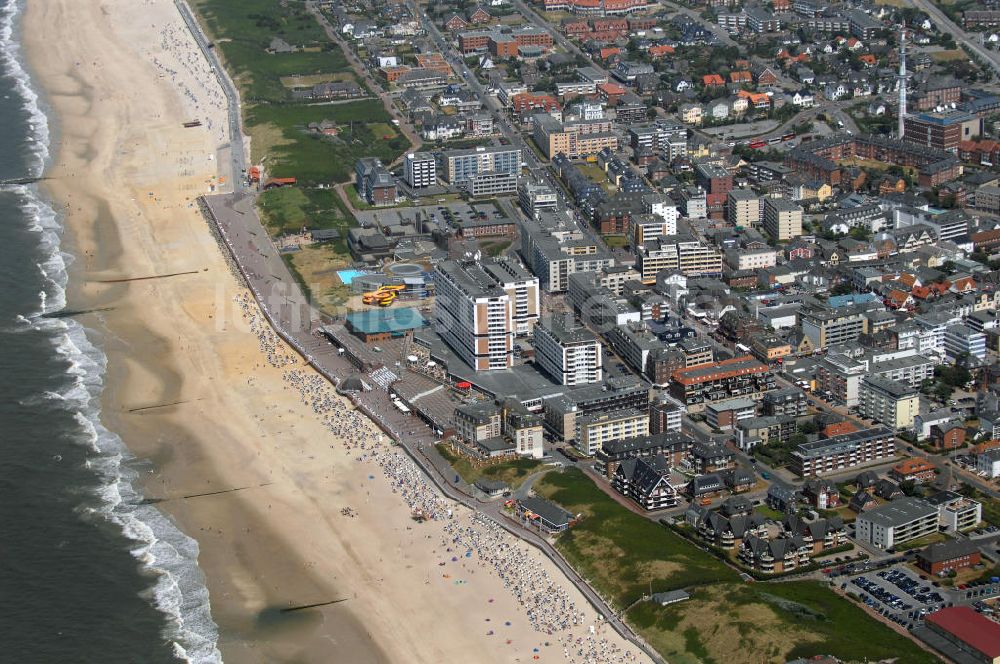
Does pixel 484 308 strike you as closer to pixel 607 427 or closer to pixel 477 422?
pixel 477 422

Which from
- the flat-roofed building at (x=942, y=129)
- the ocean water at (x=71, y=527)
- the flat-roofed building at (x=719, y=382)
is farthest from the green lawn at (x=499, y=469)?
the flat-roofed building at (x=942, y=129)

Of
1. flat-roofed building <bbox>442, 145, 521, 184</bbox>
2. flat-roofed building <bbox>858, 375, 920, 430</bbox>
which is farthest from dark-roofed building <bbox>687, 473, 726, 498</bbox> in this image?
flat-roofed building <bbox>442, 145, 521, 184</bbox>

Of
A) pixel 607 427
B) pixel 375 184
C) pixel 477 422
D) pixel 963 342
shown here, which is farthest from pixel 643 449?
pixel 375 184

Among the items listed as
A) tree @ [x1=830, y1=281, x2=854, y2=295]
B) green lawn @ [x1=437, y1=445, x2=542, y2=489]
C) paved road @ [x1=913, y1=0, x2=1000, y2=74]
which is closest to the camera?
green lawn @ [x1=437, y1=445, x2=542, y2=489]

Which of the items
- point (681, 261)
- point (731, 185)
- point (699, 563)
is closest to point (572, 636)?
point (699, 563)

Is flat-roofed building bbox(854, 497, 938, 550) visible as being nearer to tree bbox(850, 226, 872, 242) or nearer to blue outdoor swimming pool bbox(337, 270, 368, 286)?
tree bbox(850, 226, 872, 242)

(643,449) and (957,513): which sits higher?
(643,449)

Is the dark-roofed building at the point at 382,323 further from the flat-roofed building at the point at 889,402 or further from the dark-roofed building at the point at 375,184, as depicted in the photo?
the flat-roofed building at the point at 889,402
